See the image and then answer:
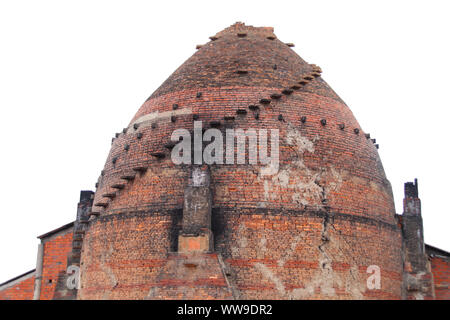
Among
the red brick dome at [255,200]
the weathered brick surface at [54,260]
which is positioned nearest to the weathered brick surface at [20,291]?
the weathered brick surface at [54,260]

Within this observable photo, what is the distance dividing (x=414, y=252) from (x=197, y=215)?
7249 millimetres

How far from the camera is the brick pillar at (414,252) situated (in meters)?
20.6

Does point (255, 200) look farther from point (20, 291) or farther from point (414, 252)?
point (20, 291)

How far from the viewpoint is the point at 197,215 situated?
18.0 meters

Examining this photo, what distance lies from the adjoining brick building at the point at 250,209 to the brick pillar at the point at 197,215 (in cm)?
3

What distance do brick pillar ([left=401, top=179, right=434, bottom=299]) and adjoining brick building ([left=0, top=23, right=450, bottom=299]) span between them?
0.10 ft

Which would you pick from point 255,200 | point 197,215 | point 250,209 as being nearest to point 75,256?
point 197,215

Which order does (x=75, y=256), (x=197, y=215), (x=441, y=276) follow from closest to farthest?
(x=197, y=215) → (x=441, y=276) → (x=75, y=256)

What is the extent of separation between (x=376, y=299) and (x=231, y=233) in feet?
14.8

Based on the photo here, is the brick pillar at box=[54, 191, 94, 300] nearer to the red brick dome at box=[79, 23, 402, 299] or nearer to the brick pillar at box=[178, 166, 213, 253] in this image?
the red brick dome at box=[79, 23, 402, 299]

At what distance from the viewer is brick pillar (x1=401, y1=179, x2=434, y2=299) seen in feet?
67.5

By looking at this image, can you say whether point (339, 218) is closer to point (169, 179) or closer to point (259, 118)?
point (259, 118)

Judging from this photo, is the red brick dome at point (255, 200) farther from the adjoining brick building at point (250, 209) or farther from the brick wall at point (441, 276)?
the brick wall at point (441, 276)

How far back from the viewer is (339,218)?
1906cm
